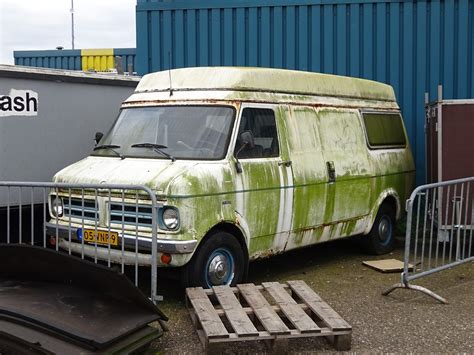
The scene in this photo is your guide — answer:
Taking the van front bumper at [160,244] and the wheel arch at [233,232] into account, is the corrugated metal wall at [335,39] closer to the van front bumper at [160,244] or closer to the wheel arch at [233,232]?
the wheel arch at [233,232]

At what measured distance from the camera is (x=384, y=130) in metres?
9.00

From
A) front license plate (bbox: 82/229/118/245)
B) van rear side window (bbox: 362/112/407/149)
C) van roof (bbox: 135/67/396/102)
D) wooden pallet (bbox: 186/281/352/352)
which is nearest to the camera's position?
wooden pallet (bbox: 186/281/352/352)

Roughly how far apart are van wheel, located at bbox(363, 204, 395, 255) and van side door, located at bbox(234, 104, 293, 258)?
2.08 metres

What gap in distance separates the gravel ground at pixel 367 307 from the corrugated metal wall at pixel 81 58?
515 inches

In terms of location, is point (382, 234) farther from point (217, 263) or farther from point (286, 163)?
point (217, 263)

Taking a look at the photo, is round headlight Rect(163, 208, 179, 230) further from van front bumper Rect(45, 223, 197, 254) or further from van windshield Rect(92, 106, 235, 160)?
van windshield Rect(92, 106, 235, 160)

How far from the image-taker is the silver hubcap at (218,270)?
6309 millimetres

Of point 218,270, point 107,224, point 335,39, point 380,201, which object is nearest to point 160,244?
point 107,224

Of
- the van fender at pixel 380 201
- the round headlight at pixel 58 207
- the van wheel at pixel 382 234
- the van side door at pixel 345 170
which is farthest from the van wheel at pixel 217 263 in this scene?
the van wheel at pixel 382 234

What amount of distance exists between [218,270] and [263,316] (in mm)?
1091

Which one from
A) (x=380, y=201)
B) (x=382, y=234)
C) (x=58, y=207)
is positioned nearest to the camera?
(x=58, y=207)

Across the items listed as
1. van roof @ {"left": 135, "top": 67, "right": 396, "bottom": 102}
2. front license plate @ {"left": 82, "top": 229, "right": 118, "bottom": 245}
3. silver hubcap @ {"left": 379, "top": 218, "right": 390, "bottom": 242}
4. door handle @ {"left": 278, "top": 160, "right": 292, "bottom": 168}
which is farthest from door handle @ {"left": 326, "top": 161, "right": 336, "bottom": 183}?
front license plate @ {"left": 82, "top": 229, "right": 118, "bottom": 245}

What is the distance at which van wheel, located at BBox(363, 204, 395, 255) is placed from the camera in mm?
8742

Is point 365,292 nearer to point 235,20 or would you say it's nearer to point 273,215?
point 273,215
